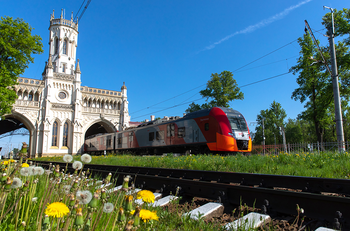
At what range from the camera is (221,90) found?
37.3 m

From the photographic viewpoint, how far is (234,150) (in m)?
13.8

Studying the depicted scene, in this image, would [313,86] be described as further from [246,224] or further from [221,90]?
[246,224]

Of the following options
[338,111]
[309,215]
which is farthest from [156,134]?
[309,215]

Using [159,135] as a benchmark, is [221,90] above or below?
above

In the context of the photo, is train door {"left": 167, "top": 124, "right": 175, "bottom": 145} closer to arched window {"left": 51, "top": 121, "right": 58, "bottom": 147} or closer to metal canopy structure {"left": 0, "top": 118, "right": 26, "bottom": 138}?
arched window {"left": 51, "top": 121, "right": 58, "bottom": 147}

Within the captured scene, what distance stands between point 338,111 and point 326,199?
11439 mm

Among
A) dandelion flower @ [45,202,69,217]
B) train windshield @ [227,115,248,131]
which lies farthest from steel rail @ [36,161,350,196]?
train windshield @ [227,115,248,131]

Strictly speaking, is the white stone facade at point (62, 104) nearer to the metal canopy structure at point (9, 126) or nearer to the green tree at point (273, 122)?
the metal canopy structure at point (9, 126)

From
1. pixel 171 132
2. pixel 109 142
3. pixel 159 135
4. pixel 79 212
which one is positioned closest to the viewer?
pixel 79 212

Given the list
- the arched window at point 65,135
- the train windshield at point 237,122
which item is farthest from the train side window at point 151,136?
the arched window at point 65,135

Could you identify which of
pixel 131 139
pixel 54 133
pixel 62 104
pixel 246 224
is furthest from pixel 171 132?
pixel 54 133

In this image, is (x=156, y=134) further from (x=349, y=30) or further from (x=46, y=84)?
(x=46, y=84)

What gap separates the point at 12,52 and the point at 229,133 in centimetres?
2148

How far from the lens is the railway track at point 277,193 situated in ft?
9.72
